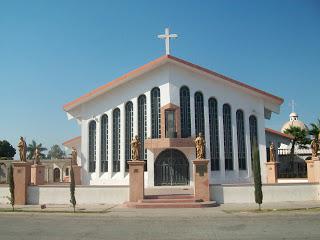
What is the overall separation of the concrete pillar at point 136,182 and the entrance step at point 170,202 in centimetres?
42

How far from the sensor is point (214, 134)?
96.2ft

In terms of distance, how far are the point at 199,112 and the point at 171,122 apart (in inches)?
91.1

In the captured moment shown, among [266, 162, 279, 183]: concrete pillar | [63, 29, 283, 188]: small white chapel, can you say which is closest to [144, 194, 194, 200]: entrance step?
[63, 29, 283, 188]: small white chapel

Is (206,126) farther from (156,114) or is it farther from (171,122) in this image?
(156,114)

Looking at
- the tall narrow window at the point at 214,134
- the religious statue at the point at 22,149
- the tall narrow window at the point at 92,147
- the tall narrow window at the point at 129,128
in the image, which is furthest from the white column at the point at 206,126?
the religious statue at the point at 22,149

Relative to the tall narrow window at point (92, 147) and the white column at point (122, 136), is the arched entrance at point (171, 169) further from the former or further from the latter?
the tall narrow window at point (92, 147)

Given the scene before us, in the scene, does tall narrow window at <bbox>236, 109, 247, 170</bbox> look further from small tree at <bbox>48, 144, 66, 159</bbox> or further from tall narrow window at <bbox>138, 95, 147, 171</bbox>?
small tree at <bbox>48, 144, 66, 159</bbox>

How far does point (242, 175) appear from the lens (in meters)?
29.5

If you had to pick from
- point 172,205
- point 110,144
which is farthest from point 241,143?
point 172,205

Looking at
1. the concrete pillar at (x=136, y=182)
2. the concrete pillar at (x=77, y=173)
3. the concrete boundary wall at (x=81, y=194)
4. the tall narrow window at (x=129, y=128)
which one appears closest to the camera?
the concrete pillar at (x=136, y=182)

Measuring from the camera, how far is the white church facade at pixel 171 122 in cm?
2870

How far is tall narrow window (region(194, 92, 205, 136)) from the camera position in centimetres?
Result: 2916

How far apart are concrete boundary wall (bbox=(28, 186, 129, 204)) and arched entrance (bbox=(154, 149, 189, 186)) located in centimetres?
579

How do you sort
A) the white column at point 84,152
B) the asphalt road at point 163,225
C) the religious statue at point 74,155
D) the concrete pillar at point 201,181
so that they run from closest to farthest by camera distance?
the asphalt road at point 163,225, the concrete pillar at point 201,181, the white column at point 84,152, the religious statue at point 74,155
